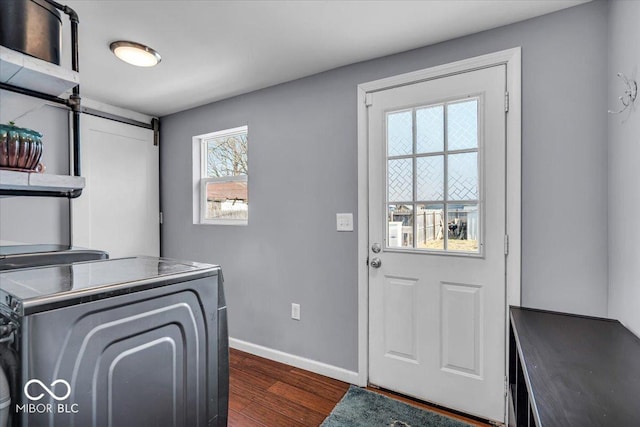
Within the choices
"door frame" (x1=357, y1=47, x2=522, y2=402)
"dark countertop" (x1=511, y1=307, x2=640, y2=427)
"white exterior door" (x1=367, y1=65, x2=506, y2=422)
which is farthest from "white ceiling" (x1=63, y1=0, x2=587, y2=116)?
"dark countertop" (x1=511, y1=307, x2=640, y2=427)

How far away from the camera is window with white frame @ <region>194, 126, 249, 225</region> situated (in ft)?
9.66

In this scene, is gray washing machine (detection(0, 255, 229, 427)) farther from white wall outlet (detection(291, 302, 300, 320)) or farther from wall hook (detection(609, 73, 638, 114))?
wall hook (detection(609, 73, 638, 114))

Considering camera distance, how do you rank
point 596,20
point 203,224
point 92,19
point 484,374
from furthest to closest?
point 203,224, point 484,374, point 92,19, point 596,20

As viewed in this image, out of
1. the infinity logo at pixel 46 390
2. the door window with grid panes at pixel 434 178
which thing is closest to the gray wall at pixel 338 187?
the door window with grid panes at pixel 434 178

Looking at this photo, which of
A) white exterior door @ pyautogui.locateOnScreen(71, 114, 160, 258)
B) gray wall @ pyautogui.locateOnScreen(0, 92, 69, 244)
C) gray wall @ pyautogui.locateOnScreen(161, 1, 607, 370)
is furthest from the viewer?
white exterior door @ pyautogui.locateOnScreen(71, 114, 160, 258)

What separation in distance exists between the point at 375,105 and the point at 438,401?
1.91m

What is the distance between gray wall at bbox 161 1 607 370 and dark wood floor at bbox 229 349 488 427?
6.8 inches

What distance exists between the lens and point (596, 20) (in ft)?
5.19

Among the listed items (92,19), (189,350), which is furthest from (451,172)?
(92,19)

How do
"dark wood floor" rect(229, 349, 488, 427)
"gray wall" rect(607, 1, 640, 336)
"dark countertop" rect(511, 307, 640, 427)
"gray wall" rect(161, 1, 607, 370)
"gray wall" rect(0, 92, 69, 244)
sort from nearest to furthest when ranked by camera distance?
"dark countertop" rect(511, 307, 640, 427)
"gray wall" rect(607, 1, 640, 336)
"gray wall" rect(161, 1, 607, 370)
"dark wood floor" rect(229, 349, 488, 427)
"gray wall" rect(0, 92, 69, 244)

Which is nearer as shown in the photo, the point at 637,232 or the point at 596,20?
the point at 637,232

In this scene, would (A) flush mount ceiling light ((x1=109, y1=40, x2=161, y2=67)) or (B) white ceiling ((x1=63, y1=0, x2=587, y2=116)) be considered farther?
(A) flush mount ceiling light ((x1=109, y1=40, x2=161, y2=67))

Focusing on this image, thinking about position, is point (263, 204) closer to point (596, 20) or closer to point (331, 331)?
point (331, 331)

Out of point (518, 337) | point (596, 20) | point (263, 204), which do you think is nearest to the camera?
point (518, 337)
